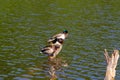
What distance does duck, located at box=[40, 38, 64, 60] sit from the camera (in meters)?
26.7

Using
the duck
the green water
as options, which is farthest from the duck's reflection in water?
the duck

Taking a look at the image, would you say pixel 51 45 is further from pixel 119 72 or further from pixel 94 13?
pixel 94 13

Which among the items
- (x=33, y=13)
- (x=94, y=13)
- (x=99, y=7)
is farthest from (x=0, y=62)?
(x=99, y=7)

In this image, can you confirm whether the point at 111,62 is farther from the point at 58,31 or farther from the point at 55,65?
the point at 58,31

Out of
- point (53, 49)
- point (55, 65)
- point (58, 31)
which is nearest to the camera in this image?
point (55, 65)

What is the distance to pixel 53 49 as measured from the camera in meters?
26.9

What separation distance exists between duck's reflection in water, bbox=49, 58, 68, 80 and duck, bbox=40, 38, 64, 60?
0.51 metres

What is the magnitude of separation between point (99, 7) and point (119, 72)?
30.2 m

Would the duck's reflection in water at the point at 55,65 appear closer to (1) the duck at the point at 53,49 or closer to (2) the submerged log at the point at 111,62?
(1) the duck at the point at 53,49

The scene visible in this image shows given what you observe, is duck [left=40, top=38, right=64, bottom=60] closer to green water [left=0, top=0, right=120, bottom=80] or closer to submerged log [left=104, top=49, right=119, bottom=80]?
green water [left=0, top=0, right=120, bottom=80]

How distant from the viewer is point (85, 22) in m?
41.8

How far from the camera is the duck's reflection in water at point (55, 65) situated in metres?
23.5

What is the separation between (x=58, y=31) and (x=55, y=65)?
424 inches

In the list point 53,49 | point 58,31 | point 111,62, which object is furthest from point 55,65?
point 58,31
